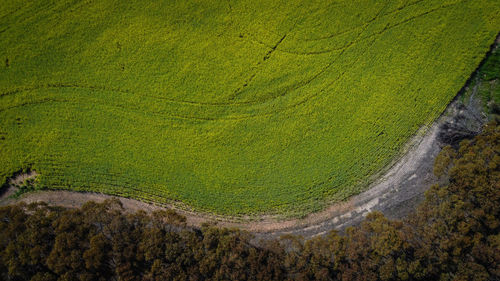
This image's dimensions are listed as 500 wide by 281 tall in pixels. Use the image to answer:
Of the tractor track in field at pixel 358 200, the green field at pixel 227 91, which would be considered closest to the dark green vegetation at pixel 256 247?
the tractor track in field at pixel 358 200

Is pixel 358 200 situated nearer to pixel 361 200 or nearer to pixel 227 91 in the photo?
pixel 361 200

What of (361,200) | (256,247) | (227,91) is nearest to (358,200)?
(361,200)

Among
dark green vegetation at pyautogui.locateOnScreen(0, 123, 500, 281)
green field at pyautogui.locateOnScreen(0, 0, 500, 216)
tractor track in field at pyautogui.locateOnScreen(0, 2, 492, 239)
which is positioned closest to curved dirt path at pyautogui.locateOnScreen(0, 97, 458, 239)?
tractor track in field at pyautogui.locateOnScreen(0, 2, 492, 239)

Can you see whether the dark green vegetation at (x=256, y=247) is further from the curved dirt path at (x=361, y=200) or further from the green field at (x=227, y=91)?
the green field at (x=227, y=91)

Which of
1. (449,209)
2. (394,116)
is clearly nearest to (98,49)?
(394,116)

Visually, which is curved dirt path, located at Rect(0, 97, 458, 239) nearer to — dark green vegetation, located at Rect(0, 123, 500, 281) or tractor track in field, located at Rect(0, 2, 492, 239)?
tractor track in field, located at Rect(0, 2, 492, 239)

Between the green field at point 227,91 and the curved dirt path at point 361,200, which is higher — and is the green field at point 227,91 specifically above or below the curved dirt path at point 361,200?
above

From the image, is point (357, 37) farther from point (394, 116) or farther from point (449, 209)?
point (449, 209)
